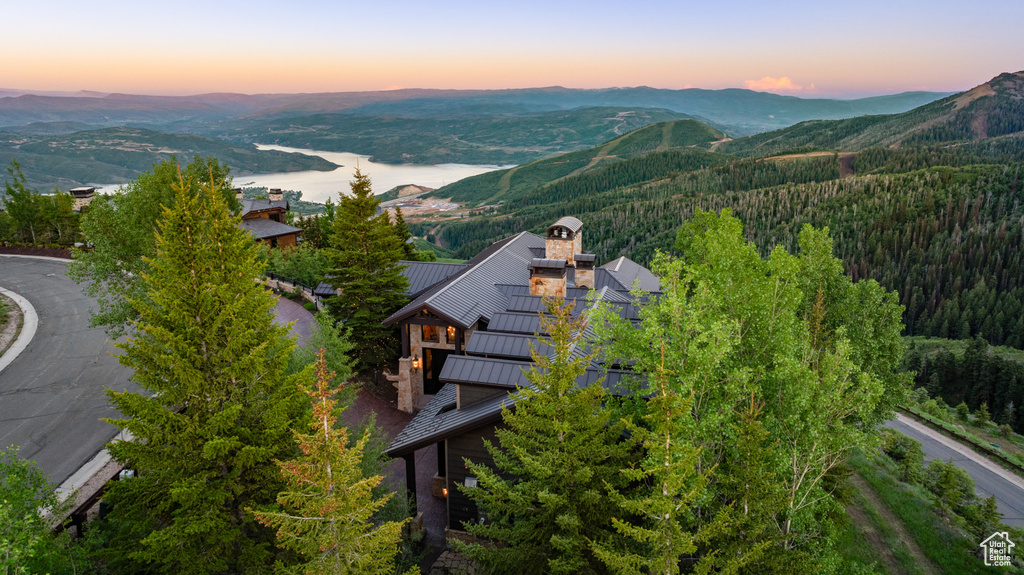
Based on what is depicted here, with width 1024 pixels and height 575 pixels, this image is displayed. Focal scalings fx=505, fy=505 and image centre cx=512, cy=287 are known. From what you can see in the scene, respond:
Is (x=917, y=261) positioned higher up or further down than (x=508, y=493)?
further down

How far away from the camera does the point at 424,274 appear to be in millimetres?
36500

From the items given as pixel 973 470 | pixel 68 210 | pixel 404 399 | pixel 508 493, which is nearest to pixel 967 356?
pixel 973 470

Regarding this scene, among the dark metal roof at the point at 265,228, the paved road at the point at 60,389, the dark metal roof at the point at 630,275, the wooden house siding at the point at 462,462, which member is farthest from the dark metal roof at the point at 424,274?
the dark metal roof at the point at 265,228

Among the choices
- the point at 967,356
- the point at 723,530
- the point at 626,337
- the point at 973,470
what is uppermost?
the point at 626,337

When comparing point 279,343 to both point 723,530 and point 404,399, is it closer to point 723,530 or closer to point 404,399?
point 723,530

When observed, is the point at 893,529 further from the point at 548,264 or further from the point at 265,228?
the point at 265,228

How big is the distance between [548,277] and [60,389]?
24.1 m

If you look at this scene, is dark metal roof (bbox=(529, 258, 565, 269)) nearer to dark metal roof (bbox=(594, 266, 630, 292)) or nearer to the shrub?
dark metal roof (bbox=(594, 266, 630, 292))

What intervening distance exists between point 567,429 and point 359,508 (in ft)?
16.8

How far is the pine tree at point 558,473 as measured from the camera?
1230 centimetres

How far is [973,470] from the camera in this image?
36.4m

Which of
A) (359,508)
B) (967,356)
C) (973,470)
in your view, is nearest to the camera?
(359,508)

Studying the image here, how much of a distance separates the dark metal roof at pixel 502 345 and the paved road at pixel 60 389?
469 inches

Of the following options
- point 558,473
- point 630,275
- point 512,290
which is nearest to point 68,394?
point 512,290
